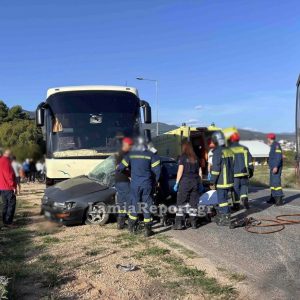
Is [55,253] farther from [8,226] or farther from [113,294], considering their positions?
[8,226]

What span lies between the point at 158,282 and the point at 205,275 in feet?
2.06

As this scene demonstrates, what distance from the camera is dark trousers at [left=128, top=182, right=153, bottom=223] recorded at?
7691 millimetres

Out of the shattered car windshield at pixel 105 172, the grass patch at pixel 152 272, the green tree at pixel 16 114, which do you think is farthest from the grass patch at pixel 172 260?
the green tree at pixel 16 114

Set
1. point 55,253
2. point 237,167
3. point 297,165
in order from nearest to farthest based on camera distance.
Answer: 1. point 55,253
2. point 237,167
3. point 297,165

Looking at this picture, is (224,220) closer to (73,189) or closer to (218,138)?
(73,189)

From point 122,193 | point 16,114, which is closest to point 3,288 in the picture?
point 16,114

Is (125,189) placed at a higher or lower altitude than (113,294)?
higher

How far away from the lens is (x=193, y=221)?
8336 millimetres

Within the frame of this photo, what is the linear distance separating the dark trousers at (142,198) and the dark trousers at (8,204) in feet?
9.58

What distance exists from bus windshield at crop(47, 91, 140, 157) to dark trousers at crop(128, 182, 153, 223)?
2280 millimetres

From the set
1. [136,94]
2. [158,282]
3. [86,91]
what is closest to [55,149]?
[86,91]

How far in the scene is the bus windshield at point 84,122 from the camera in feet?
33.0

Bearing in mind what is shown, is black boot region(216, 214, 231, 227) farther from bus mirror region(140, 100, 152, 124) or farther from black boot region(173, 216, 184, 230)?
bus mirror region(140, 100, 152, 124)

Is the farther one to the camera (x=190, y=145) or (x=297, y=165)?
(x=297, y=165)
